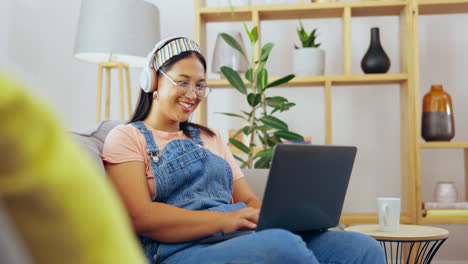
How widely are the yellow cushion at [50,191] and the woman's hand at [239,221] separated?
3.19 feet

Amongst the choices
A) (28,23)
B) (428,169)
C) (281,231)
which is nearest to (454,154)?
(428,169)

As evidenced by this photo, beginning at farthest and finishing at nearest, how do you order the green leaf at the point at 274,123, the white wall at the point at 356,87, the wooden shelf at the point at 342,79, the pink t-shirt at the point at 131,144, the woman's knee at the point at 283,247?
1. the white wall at the point at 356,87
2. the wooden shelf at the point at 342,79
3. the green leaf at the point at 274,123
4. the pink t-shirt at the point at 131,144
5. the woman's knee at the point at 283,247

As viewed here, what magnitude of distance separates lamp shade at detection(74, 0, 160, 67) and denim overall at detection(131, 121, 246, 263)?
1135 mm

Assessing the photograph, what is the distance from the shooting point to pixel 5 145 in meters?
0.27

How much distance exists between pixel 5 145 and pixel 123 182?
1.10 metres

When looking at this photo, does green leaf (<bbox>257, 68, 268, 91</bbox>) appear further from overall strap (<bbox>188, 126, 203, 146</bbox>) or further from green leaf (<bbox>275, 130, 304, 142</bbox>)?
overall strap (<bbox>188, 126, 203, 146</bbox>)

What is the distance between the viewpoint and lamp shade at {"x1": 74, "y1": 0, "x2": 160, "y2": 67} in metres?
→ 2.60

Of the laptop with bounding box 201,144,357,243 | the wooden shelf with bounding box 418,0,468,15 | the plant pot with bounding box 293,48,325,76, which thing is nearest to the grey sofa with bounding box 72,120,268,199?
the laptop with bounding box 201,144,357,243

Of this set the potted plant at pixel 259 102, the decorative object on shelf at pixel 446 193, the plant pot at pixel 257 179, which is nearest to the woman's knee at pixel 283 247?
the plant pot at pixel 257 179

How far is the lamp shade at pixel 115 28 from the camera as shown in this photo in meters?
2.60

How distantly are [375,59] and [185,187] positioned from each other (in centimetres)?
172

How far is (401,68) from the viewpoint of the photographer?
2896 mm

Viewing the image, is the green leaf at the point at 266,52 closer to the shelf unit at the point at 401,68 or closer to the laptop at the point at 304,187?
the shelf unit at the point at 401,68

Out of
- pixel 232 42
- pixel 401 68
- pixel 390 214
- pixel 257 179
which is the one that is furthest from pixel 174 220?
pixel 401 68
